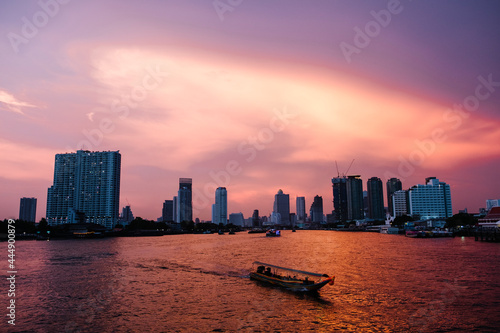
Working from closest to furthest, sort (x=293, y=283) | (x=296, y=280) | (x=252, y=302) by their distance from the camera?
(x=252, y=302) → (x=293, y=283) → (x=296, y=280)

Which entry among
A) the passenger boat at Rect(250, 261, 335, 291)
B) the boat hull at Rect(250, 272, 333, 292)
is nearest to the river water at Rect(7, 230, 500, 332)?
the boat hull at Rect(250, 272, 333, 292)

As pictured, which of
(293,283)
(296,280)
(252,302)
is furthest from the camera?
(296,280)

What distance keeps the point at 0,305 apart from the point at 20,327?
11.8 metres

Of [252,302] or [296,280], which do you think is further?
[296,280]

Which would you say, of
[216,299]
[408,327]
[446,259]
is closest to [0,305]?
[216,299]

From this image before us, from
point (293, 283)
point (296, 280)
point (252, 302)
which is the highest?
point (296, 280)

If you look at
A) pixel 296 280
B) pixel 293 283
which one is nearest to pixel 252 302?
pixel 293 283

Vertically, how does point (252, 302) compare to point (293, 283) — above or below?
below

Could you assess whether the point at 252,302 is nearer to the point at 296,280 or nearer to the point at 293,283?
the point at 293,283

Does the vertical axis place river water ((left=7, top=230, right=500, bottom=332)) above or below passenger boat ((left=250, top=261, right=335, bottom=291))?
below

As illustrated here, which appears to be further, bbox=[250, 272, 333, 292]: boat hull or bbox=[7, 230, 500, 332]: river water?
bbox=[250, 272, 333, 292]: boat hull

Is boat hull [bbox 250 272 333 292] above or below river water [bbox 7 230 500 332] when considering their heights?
above

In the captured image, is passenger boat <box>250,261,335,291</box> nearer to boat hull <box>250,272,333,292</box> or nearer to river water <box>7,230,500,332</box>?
boat hull <box>250,272,333,292</box>

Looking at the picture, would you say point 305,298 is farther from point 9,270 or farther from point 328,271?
point 9,270
